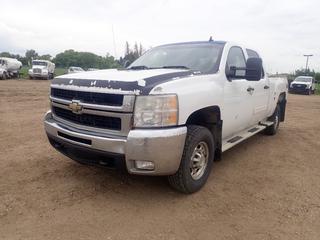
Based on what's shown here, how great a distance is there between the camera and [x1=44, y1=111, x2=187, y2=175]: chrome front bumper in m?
3.27

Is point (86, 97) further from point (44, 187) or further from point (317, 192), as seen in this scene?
point (317, 192)

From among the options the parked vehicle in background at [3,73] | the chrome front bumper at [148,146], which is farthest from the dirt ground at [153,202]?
the parked vehicle in background at [3,73]

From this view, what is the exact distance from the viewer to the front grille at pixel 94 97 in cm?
338

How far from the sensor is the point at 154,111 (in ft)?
10.9

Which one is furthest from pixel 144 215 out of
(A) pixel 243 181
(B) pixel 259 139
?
(B) pixel 259 139

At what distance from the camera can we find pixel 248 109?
528cm

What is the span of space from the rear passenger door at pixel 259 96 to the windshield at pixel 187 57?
1041 mm

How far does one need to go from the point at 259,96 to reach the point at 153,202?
2998mm

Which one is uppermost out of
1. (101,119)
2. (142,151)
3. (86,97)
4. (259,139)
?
(86,97)

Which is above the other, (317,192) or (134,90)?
(134,90)

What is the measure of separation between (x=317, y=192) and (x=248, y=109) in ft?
5.39

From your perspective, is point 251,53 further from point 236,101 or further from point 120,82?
point 120,82

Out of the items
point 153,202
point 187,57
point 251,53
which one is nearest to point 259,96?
point 251,53

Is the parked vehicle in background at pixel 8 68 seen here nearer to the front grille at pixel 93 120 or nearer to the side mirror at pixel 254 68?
the front grille at pixel 93 120
